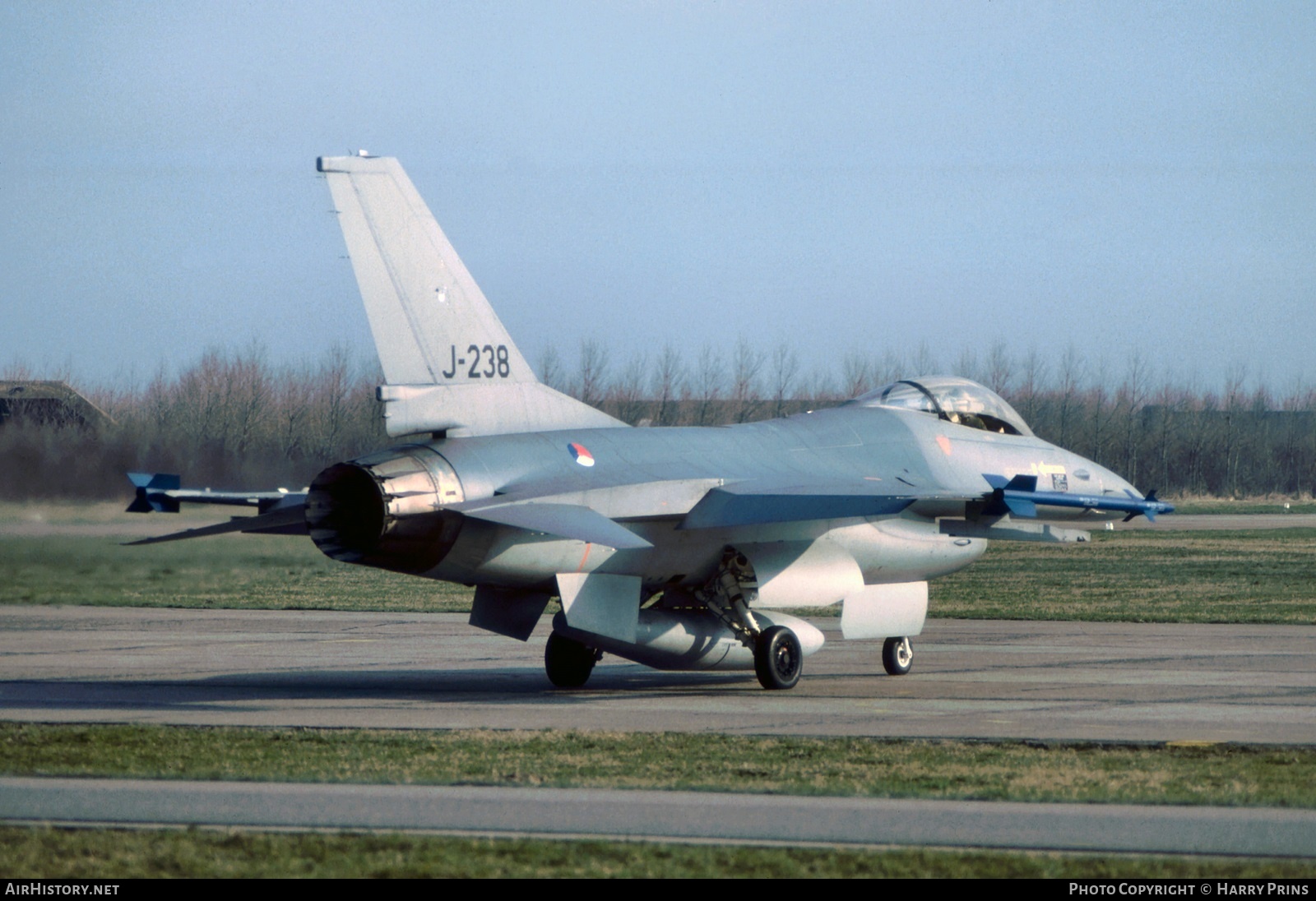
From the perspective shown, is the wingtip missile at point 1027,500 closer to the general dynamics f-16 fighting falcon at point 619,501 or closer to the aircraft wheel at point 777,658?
the general dynamics f-16 fighting falcon at point 619,501

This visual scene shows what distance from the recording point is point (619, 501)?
14812mm

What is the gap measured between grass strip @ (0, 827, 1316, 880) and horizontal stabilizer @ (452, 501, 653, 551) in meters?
5.56

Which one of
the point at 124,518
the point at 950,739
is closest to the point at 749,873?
the point at 950,739

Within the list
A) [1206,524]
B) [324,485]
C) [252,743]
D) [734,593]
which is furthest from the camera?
[1206,524]

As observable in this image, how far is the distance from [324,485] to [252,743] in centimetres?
275

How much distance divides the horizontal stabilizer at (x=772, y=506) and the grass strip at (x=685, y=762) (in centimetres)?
332

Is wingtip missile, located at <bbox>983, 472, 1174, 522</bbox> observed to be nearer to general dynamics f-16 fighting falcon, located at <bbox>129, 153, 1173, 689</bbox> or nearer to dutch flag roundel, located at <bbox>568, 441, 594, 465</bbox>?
general dynamics f-16 fighting falcon, located at <bbox>129, 153, 1173, 689</bbox>

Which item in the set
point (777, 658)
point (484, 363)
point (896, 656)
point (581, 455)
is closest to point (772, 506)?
point (777, 658)

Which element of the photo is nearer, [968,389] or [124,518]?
[124,518]

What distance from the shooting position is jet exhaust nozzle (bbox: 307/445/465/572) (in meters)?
13.4

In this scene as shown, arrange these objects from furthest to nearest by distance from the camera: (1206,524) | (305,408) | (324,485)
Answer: (1206,524) < (305,408) < (324,485)

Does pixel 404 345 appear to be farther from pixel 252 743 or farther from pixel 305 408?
pixel 305 408

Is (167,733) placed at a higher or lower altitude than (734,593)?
lower

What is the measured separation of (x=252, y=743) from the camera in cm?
1177
